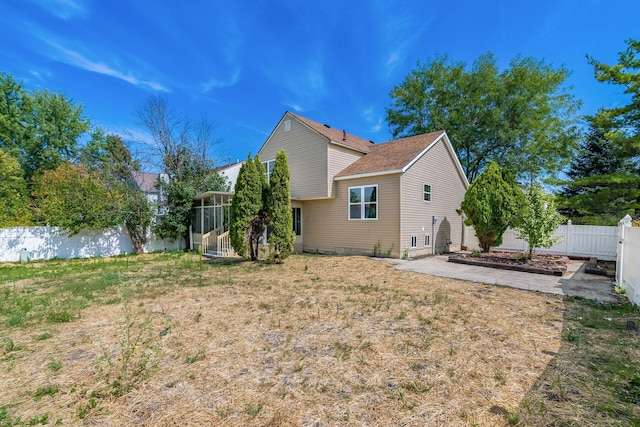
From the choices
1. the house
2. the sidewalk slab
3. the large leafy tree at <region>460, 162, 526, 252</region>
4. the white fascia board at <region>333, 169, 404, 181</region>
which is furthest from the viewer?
the house

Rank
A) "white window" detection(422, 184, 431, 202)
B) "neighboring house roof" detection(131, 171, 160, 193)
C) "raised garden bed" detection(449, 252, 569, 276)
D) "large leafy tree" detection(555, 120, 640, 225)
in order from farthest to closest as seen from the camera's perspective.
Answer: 1. "neighboring house roof" detection(131, 171, 160, 193)
2. "white window" detection(422, 184, 431, 202)
3. "large leafy tree" detection(555, 120, 640, 225)
4. "raised garden bed" detection(449, 252, 569, 276)

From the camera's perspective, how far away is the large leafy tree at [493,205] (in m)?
10.6

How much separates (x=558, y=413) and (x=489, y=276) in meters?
6.50

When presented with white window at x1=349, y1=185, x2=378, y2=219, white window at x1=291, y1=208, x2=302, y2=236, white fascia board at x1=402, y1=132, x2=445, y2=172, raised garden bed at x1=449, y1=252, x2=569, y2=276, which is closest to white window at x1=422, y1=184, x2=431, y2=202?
white fascia board at x1=402, y1=132, x2=445, y2=172

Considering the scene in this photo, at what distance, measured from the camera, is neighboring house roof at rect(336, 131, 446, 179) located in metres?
11.7

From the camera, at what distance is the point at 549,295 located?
609cm

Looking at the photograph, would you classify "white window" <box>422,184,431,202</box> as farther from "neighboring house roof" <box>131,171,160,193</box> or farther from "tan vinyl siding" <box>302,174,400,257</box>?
"neighboring house roof" <box>131,171,160,193</box>

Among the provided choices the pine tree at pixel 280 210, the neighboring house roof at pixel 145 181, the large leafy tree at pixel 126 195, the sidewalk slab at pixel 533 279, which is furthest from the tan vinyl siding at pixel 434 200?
the neighboring house roof at pixel 145 181

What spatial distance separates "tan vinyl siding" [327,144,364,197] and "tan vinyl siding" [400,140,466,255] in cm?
330

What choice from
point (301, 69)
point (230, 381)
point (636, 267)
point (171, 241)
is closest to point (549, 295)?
point (636, 267)

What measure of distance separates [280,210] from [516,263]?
8087mm

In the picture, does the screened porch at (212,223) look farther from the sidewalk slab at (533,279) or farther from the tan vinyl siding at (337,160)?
the sidewalk slab at (533,279)

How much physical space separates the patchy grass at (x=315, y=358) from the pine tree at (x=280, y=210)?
3.37m

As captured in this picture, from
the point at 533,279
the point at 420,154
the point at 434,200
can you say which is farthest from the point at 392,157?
the point at 533,279
